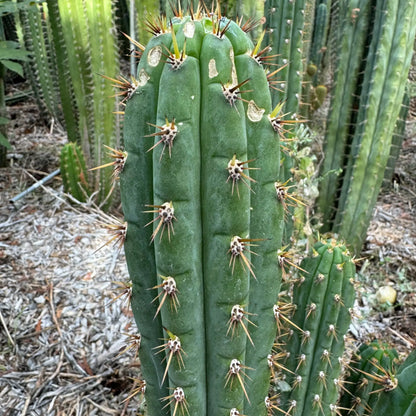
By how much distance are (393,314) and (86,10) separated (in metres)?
3.07

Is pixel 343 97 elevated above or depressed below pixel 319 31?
below

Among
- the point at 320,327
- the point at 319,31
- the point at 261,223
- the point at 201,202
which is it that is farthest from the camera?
the point at 319,31

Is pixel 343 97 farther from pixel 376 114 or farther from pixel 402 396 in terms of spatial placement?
pixel 402 396

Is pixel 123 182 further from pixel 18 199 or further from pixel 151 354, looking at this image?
pixel 18 199

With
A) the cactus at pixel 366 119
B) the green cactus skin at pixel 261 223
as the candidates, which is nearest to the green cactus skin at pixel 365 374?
the green cactus skin at pixel 261 223

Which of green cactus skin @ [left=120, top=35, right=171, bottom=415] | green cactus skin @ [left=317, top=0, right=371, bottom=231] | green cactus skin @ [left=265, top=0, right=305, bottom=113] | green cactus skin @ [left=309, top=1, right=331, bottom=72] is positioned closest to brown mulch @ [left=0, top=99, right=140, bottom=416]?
green cactus skin @ [left=120, top=35, right=171, bottom=415]

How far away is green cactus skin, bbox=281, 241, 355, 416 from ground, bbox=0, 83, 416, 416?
373mm

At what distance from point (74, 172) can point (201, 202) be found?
2462mm

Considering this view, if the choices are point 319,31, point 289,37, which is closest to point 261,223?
point 289,37

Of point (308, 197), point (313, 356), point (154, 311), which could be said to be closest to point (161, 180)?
point (154, 311)

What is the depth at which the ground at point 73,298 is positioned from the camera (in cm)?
222

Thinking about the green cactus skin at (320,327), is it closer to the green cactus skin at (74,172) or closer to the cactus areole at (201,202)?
the cactus areole at (201,202)

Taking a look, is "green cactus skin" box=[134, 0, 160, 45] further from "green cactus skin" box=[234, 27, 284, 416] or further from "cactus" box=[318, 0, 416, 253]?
"green cactus skin" box=[234, 27, 284, 416]

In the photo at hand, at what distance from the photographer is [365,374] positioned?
5.85 feet
